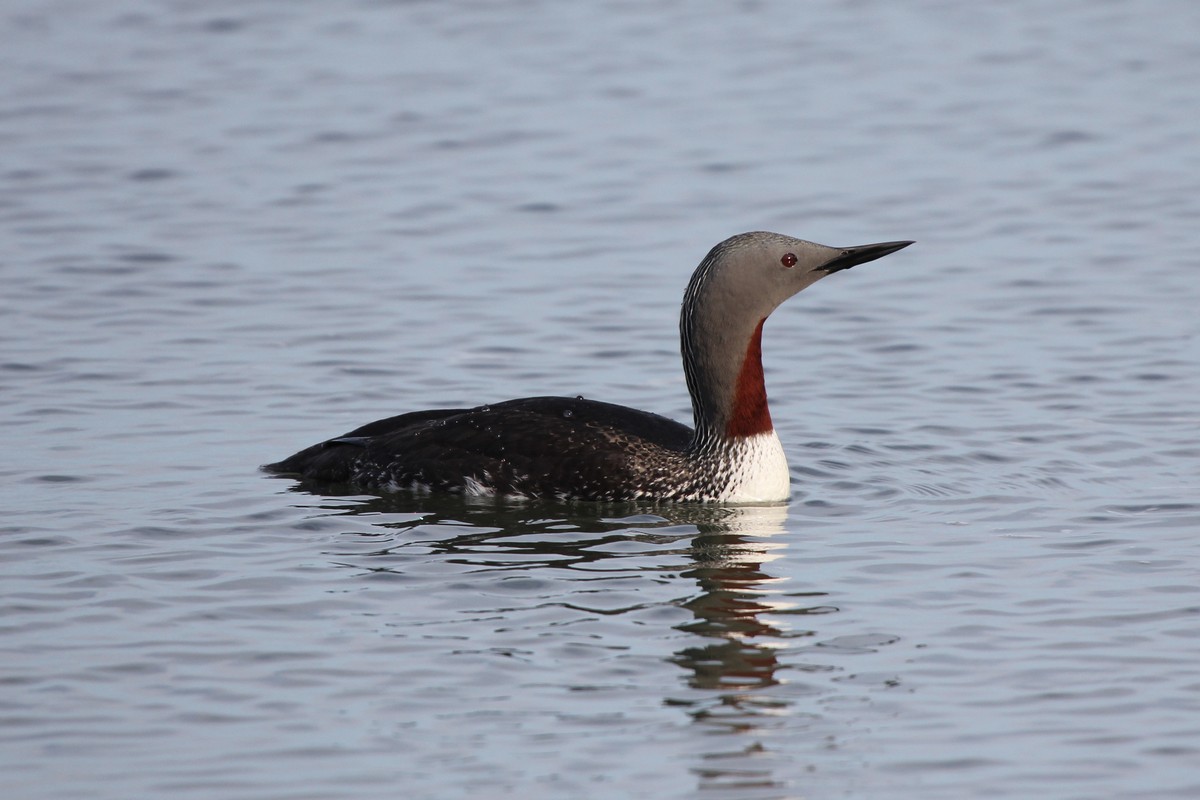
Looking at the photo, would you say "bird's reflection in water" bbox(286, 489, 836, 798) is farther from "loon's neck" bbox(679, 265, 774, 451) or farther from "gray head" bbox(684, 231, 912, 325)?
"gray head" bbox(684, 231, 912, 325)

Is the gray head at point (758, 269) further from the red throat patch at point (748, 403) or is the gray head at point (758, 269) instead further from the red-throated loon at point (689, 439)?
the red throat patch at point (748, 403)

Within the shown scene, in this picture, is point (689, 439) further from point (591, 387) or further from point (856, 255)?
point (591, 387)

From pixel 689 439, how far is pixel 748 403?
34 centimetres

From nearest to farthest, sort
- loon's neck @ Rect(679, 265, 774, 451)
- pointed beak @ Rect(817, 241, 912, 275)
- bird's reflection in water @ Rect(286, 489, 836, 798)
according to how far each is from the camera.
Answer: bird's reflection in water @ Rect(286, 489, 836, 798) < pointed beak @ Rect(817, 241, 912, 275) < loon's neck @ Rect(679, 265, 774, 451)

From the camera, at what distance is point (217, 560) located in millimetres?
7551

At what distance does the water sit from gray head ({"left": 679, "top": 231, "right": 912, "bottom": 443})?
634mm

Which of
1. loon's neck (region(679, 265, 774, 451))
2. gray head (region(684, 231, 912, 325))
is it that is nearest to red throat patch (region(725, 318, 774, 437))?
loon's neck (region(679, 265, 774, 451))

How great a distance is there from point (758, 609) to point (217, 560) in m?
2.13

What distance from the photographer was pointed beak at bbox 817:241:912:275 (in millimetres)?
8328

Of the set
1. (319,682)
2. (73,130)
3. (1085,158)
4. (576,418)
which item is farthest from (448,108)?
(319,682)

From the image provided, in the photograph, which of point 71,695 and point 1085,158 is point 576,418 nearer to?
point 71,695

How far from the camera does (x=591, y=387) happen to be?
10.3m

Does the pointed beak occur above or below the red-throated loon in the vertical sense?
above

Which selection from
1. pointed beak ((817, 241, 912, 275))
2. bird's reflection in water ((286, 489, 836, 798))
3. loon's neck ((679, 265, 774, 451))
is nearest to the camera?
bird's reflection in water ((286, 489, 836, 798))
